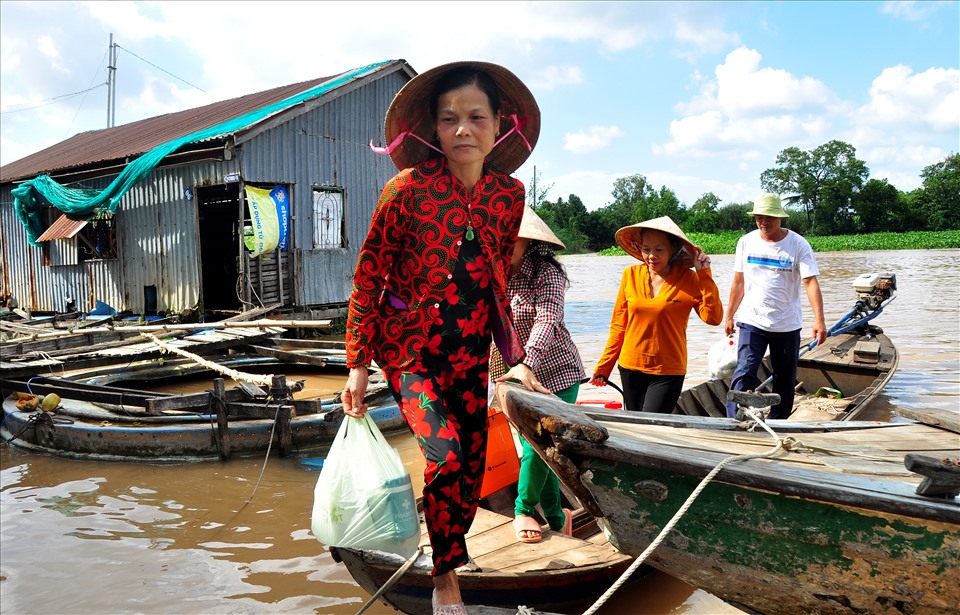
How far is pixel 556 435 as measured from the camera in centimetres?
200

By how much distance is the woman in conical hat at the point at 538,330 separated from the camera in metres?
3.12

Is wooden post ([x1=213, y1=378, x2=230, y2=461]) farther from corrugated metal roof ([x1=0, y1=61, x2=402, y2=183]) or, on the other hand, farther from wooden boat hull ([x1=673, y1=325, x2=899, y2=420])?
corrugated metal roof ([x1=0, y1=61, x2=402, y2=183])

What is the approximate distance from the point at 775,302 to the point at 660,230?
1.53 m

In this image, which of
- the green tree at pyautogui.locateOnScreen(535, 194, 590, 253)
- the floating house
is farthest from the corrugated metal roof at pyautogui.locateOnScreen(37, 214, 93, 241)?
the green tree at pyautogui.locateOnScreen(535, 194, 590, 253)

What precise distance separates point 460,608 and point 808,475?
1140mm

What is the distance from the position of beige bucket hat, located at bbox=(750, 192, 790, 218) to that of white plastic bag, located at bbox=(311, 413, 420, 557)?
3.64 m

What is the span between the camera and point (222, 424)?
576 centimetres

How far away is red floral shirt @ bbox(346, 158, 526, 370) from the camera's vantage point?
2.08m

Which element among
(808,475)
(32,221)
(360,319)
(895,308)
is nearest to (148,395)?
(360,319)

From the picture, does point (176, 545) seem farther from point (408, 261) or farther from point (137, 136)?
point (137, 136)

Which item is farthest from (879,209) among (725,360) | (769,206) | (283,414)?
(283,414)

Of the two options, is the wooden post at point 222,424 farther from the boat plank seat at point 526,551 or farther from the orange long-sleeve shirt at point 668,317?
the orange long-sleeve shirt at point 668,317

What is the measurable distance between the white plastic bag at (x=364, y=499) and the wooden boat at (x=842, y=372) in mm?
3512

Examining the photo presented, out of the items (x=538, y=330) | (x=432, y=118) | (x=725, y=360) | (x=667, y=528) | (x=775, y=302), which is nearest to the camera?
(x=667, y=528)
